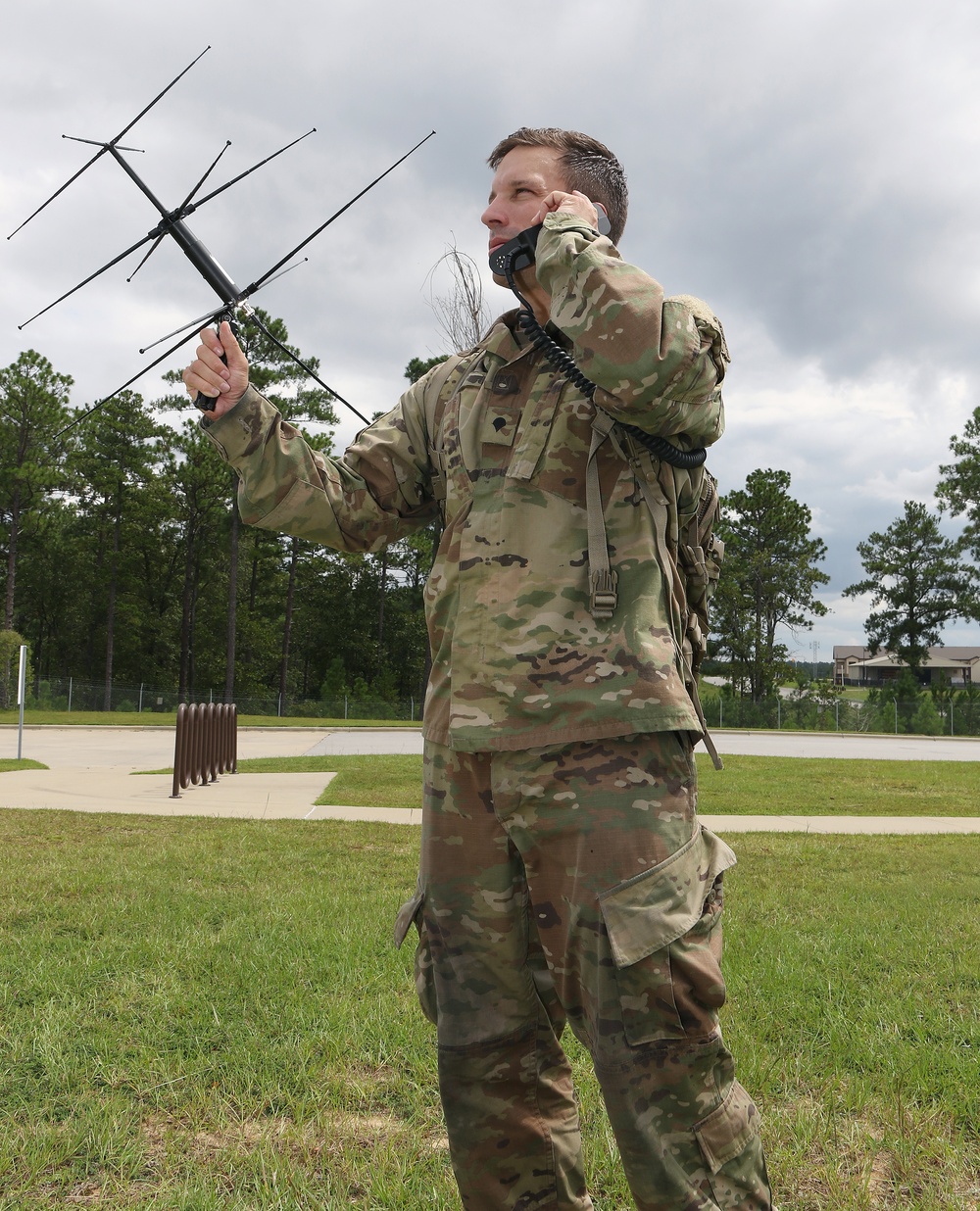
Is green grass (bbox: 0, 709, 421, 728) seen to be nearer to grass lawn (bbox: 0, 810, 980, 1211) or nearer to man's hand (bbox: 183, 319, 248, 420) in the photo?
grass lawn (bbox: 0, 810, 980, 1211)

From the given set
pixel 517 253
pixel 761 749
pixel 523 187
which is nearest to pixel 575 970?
pixel 517 253

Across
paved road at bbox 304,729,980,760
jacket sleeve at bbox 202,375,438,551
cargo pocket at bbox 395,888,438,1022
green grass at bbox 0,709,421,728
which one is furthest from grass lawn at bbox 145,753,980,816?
green grass at bbox 0,709,421,728

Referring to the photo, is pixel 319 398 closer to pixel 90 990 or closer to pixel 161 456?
pixel 161 456

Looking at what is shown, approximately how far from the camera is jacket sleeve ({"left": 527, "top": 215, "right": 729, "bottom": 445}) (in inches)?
65.8

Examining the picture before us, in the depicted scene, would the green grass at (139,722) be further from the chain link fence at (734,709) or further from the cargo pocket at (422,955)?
the cargo pocket at (422,955)

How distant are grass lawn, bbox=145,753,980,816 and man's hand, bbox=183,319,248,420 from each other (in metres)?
8.32

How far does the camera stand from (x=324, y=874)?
620cm

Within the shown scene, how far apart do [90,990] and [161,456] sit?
49146 mm

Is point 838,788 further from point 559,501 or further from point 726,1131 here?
point 559,501

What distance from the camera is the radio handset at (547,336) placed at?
1834 mm

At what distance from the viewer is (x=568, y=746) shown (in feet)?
5.63

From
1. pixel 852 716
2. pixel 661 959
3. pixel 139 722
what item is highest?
pixel 661 959

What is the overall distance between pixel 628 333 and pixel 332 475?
2.74 feet

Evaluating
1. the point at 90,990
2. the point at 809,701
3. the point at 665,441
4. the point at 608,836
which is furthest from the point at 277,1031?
the point at 809,701
